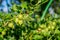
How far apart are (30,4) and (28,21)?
5.1 inches

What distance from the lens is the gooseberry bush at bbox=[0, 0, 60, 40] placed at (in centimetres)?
134

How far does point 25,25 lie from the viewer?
1.39 meters

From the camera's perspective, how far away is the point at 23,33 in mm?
1341

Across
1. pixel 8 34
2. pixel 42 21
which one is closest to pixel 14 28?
pixel 8 34

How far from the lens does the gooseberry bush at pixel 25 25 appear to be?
1.34m

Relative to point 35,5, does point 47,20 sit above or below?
below

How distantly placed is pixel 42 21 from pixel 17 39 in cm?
20

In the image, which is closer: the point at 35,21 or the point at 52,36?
the point at 52,36

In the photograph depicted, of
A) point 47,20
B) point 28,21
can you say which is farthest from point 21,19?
point 47,20

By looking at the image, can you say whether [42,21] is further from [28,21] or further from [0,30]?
[0,30]

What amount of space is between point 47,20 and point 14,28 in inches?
8.6

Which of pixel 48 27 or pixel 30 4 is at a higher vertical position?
pixel 30 4

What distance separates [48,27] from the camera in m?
1.38

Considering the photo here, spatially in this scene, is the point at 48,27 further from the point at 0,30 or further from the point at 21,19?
the point at 0,30
